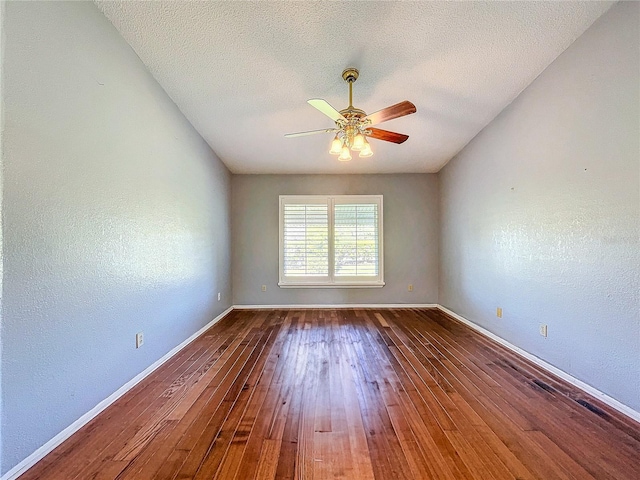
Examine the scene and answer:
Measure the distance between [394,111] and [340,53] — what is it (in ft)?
2.15

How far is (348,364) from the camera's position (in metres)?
2.43

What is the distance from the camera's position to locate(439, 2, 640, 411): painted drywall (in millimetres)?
1678

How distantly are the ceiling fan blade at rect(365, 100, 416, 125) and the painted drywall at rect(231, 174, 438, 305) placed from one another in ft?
8.55

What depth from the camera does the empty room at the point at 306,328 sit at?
1.32 metres

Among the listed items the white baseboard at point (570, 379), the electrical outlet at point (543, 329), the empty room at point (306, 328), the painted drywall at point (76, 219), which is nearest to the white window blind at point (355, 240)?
the empty room at point (306, 328)

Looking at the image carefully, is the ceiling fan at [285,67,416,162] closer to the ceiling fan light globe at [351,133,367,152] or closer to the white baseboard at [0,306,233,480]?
the ceiling fan light globe at [351,133,367,152]

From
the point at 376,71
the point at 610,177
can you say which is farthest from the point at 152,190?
the point at 610,177

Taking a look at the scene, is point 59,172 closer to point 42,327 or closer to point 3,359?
point 42,327

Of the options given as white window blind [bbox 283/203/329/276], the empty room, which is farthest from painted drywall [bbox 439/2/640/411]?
white window blind [bbox 283/203/329/276]

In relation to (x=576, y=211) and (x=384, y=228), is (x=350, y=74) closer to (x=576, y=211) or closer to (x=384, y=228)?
(x=576, y=211)

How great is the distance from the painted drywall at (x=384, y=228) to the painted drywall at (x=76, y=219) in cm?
212

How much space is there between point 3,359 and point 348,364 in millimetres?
2227

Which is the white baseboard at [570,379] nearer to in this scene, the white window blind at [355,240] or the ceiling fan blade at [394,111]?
the white window blind at [355,240]

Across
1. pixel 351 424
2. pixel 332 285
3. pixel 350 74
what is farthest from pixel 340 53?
pixel 332 285
